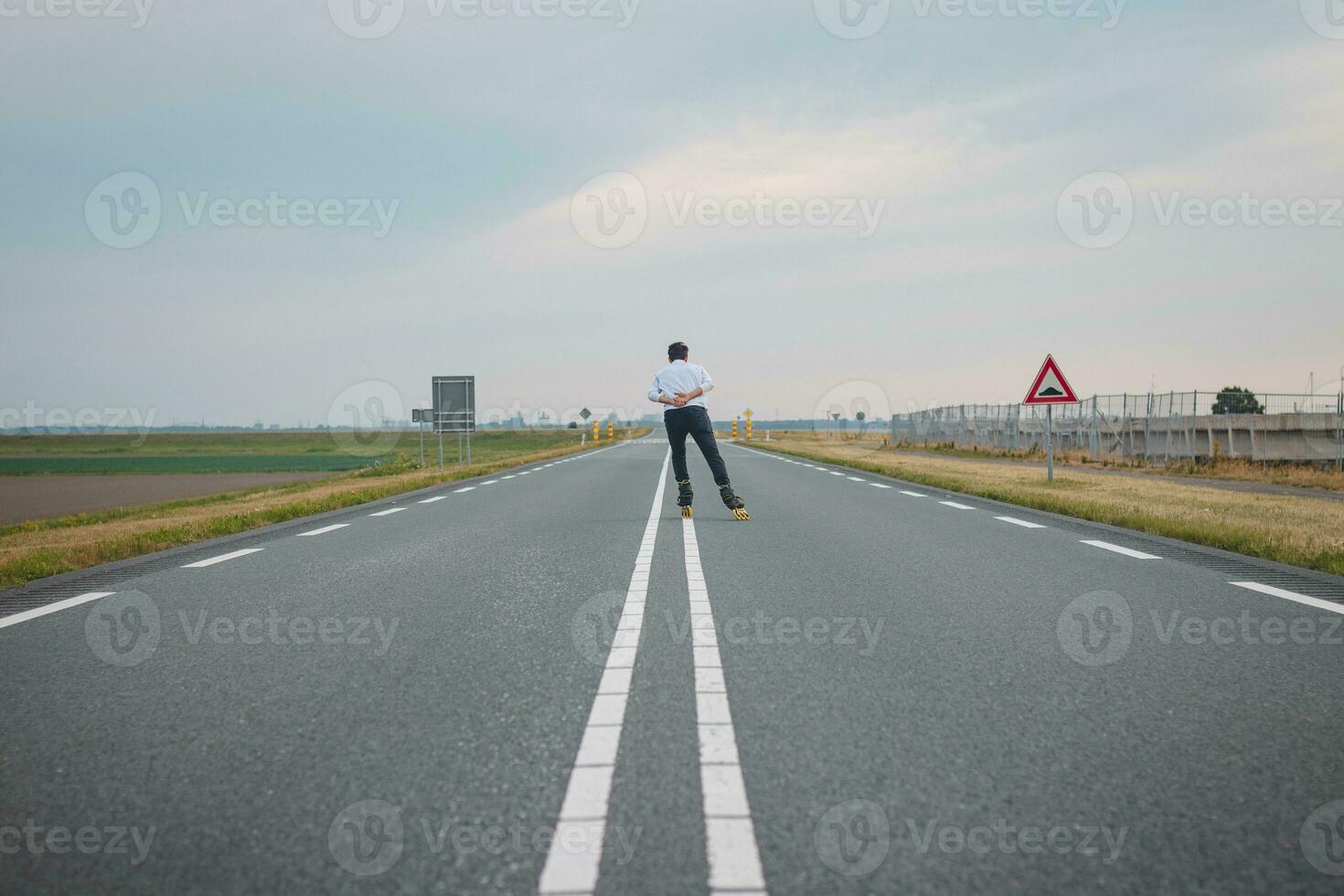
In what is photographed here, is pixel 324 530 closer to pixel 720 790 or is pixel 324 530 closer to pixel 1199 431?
pixel 720 790

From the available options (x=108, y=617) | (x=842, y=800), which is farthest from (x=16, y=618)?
(x=842, y=800)

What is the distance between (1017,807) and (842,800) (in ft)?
1.66

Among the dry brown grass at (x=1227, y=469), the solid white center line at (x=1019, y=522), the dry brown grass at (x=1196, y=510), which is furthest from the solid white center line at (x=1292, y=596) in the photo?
the dry brown grass at (x=1227, y=469)

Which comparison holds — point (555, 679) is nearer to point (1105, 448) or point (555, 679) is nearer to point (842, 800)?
point (842, 800)

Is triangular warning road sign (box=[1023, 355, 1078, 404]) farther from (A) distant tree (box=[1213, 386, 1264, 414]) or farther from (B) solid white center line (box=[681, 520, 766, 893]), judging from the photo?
(B) solid white center line (box=[681, 520, 766, 893])

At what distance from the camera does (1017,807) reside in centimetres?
260

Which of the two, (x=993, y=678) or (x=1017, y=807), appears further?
(x=993, y=678)

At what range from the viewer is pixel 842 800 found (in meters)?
2.64

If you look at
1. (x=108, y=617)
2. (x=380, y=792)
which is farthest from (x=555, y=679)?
(x=108, y=617)

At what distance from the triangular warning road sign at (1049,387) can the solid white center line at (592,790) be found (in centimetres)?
1461

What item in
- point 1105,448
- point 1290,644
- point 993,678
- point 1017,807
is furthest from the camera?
point 1105,448

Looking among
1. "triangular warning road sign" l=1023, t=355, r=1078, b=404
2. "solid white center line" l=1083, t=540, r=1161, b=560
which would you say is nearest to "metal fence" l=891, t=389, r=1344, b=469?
"triangular warning road sign" l=1023, t=355, r=1078, b=404

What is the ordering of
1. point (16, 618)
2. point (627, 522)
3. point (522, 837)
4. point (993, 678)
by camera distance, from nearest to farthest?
point (522, 837) < point (993, 678) < point (16, 618) < point (627, 522)

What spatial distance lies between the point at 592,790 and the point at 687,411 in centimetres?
845
